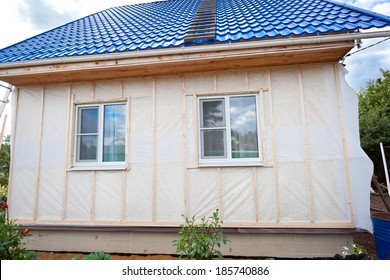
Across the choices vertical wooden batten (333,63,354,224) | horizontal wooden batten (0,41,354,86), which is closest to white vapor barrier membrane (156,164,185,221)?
horizontal wooden batten (0,41,354,86)

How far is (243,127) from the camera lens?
422 cm

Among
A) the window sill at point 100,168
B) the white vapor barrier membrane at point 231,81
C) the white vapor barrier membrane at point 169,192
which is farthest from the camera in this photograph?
the window sill at point 100,168

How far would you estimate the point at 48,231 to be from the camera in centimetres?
439

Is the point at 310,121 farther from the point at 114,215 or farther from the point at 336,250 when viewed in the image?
the point at 114,215

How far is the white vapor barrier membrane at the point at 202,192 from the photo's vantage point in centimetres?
405

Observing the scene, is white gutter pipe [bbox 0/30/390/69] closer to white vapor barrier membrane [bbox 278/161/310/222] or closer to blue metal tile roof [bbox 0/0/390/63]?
blue metal tile roof [bbox 0/0/390/63]

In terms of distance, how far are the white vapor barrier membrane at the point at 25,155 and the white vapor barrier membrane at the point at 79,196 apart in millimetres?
880

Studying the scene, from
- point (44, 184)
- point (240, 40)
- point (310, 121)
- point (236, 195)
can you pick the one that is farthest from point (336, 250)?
point (44, 184)

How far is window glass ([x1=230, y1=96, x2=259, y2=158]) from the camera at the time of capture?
4.16 metres

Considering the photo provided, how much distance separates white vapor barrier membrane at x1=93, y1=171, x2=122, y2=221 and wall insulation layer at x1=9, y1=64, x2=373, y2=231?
0.02m

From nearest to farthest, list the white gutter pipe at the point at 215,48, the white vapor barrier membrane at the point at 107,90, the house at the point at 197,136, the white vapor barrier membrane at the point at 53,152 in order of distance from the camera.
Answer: the white gutter pipe at the point at 215,48, the house at the point at 197,136, the white vapor barrier membrane at the point at 53,152, the white vapor barrier membrane at the point at 107,90

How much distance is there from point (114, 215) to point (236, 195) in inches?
102

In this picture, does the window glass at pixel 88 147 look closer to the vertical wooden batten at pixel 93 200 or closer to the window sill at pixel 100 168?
the window sill at pixel 100 168

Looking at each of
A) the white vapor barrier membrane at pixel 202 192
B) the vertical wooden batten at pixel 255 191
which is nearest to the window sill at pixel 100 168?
the white vapor barrier membrane at pixel 202 192
